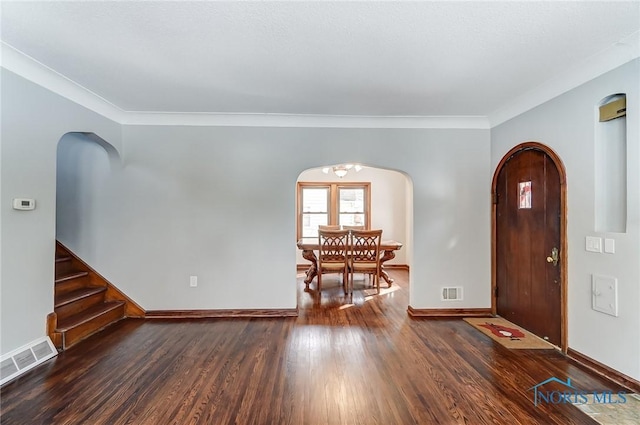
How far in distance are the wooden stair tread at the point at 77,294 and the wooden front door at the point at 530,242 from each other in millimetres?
4851

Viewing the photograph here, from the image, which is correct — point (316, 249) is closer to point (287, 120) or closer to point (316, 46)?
point (287, 120)

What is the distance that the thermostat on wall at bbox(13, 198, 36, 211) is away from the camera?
2.27 meters

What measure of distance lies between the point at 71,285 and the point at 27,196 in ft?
4.40

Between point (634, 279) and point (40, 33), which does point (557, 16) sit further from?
point (40, 33)

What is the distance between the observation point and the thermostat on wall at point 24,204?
7.44 ft

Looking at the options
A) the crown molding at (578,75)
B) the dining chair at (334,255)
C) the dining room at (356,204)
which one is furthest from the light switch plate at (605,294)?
the dining room at (356,204)

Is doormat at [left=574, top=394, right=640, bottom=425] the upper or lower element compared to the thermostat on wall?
lower

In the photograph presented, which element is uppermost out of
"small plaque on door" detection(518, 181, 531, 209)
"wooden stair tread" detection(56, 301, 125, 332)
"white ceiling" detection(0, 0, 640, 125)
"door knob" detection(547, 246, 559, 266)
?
"white ceiling" detection(0, 0, 640, 125)

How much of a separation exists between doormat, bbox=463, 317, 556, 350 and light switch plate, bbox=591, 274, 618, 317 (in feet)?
2.16

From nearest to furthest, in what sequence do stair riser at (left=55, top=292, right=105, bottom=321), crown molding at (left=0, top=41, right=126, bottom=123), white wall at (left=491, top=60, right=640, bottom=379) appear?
white wall at (left=491, top=60, right=640, bottom=379) → crown molding at (left=0, top=41, right=126, bottom=123) → stair riser at (left=55, top=292, right=105, bottom=321)

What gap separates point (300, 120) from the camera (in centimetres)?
351

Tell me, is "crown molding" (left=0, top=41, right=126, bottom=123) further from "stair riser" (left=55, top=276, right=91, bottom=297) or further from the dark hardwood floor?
the dark hardwood floor

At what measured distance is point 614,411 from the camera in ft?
5.89

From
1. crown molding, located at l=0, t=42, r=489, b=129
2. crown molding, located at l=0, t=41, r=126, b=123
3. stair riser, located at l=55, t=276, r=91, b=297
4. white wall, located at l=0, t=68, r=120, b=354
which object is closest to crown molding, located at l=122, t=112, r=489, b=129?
crown molding, located at l=0, t=42, r=489, b=129
